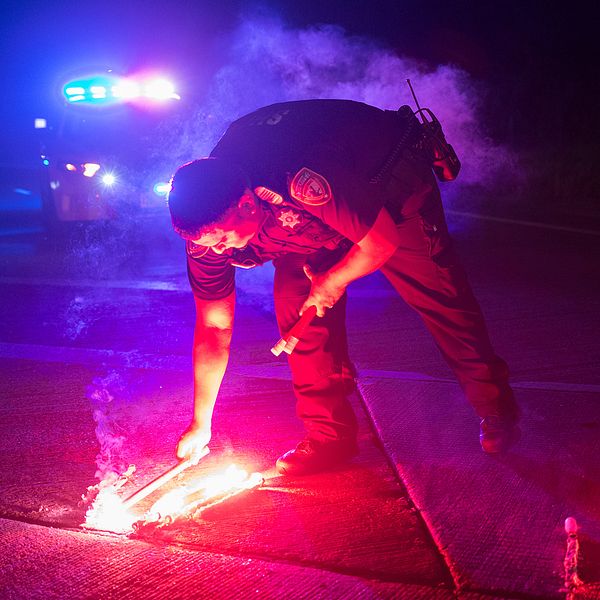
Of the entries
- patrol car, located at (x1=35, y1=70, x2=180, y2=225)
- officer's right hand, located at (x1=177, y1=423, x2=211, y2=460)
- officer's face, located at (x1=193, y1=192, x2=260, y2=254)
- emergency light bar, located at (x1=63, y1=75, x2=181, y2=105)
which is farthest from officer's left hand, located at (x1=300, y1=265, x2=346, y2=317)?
emergency light bar, located at (x1=63, y1=75, x2=181, y2=105)

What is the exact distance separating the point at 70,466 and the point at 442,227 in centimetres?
194

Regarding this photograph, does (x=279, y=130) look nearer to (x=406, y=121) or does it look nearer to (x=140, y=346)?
(x=406, y=121)

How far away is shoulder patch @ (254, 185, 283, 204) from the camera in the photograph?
263 cm

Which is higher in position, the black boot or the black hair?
the black hair

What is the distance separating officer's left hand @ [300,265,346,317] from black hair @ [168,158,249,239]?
1.70ft

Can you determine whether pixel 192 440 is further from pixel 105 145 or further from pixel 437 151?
pixel 105 145

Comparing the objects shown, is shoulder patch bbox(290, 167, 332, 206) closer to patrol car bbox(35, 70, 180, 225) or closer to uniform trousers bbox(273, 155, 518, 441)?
uniform trousers bbox(273, 155, 518, 441)

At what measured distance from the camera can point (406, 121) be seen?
3051 millimetres

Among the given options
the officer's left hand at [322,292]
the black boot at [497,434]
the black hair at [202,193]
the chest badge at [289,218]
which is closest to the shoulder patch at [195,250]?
the black hair at [202,193]

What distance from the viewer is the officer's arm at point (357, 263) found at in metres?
2.67

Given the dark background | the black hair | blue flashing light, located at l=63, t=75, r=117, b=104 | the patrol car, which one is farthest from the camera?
the dark background

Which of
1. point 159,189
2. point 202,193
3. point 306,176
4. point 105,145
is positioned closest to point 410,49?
point 159,189

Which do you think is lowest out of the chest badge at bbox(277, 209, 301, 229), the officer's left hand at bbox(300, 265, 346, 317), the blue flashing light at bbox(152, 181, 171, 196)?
the officer's left hand at bbox(300, 265, 346, 317)

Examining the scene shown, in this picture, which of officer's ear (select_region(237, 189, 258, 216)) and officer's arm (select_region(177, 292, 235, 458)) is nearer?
officer's ear (select_region(237, 189, 258, 216))
